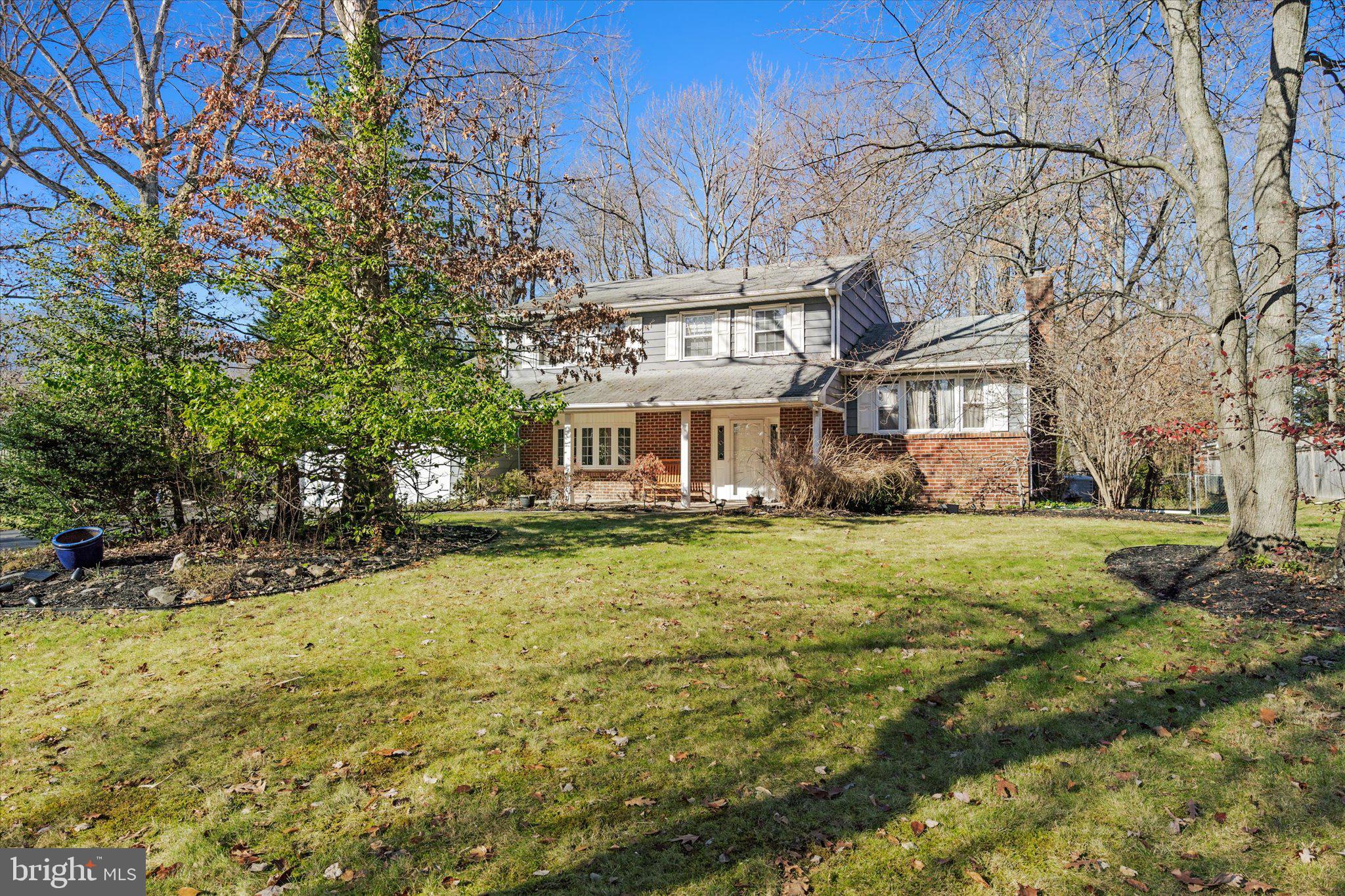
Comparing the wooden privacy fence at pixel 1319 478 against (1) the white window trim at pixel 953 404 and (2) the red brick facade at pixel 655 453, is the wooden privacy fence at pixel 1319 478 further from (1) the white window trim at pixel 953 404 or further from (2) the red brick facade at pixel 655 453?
(2) the red brick facade at pixel 655 453

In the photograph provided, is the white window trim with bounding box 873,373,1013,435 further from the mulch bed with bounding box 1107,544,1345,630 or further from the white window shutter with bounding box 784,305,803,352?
the mulch bed with bounding box 1107,544,1345,630

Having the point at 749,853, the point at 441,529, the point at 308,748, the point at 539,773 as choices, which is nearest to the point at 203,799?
the point at 308,748

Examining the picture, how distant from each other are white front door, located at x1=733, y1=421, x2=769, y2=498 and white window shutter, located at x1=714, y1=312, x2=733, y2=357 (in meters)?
1.92

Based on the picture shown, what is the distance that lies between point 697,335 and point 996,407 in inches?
297

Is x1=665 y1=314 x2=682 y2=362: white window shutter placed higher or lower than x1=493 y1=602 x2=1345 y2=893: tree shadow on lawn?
Answer: higher

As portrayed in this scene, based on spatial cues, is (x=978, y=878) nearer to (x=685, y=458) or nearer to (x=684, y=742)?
(x=684, y=742)

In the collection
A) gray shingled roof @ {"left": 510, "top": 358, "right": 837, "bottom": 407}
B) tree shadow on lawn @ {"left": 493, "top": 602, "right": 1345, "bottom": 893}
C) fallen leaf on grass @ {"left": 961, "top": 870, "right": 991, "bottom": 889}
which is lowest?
fallen leaf on grass @ {"left": 961, "top": 870, "right": 991, "bottom": 889}

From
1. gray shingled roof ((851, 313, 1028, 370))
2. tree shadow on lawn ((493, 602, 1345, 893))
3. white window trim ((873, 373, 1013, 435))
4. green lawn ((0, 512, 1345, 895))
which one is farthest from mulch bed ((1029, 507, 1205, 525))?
tree shadow on lawn ((493, 602, 1345, 893))

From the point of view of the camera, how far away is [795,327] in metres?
17.7

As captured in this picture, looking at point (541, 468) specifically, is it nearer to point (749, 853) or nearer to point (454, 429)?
point (454, 429)

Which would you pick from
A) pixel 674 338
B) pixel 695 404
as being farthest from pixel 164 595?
pixel 674 338

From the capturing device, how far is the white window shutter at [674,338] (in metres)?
18.9

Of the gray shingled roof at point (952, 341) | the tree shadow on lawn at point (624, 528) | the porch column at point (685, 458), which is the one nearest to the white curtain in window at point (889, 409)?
the gray shingled roof at point (952, 341)

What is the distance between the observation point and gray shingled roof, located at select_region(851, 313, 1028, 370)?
1512 cm
